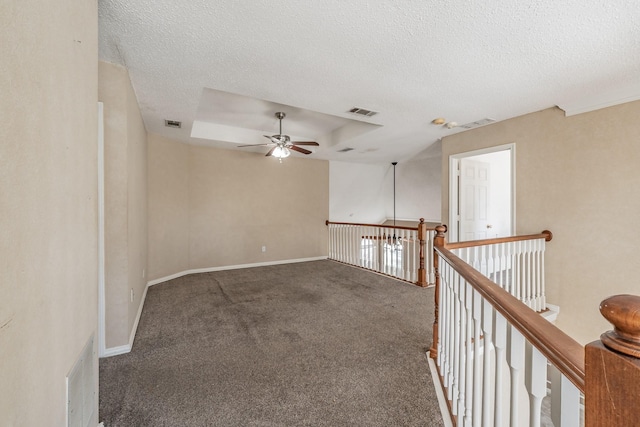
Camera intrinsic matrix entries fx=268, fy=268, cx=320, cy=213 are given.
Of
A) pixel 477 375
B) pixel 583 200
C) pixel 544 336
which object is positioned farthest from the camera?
pixel 583 200

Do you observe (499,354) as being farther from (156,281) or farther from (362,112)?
(156,281)

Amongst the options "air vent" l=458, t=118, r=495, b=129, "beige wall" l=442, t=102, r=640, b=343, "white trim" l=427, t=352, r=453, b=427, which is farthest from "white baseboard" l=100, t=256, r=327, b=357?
"beige wall" l=442, t=102, r=640, b=343

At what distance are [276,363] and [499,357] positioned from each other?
1629 mm

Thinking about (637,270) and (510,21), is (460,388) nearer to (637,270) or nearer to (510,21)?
(510,21)

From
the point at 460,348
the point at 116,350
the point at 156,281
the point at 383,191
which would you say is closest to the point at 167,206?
the point at 156,281

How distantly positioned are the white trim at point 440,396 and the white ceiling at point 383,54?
7.96 feet

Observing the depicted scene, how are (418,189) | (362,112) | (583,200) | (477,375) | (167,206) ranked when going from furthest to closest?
(418,189), (167,206), (362,112), (583,200), (477,375)

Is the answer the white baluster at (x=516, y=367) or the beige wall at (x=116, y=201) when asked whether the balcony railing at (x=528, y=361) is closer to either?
the white baluster at (x=516, y=367)

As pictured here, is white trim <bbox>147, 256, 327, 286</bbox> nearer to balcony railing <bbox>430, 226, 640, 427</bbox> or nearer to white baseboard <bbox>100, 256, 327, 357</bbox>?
white baseboard <bbox>100, 256, 327, 357</bbox>

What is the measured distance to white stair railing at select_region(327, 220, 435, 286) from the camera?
4.14m

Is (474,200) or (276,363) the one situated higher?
(474,200)

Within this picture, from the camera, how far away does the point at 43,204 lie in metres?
0.89

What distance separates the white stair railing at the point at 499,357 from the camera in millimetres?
599

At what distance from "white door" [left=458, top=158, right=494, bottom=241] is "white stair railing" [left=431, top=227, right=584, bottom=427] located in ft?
10.1
